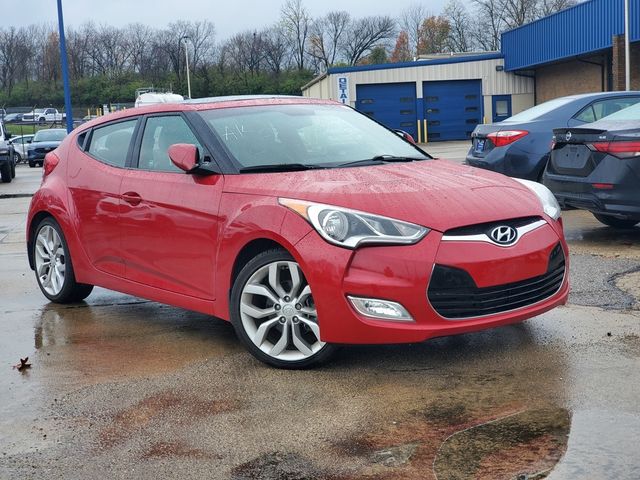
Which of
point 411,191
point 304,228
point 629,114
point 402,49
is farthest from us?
point 402,49

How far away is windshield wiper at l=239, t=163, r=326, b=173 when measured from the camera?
519 centimetres

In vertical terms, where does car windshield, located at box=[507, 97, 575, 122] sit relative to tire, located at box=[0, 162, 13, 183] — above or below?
above

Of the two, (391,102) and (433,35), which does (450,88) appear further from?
(433,35)

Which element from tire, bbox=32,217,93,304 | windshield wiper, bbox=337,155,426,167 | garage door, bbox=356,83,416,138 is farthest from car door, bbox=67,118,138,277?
garage door, bbox=356,83,416,138

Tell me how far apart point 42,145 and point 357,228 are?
113 feet

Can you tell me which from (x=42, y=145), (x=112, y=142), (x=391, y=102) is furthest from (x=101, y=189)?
(x=391, y=102)

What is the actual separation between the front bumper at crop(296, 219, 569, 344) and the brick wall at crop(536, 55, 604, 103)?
33.6 metres

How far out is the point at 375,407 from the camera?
4164 millimetres

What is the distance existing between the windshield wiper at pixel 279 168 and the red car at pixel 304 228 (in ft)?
0.04

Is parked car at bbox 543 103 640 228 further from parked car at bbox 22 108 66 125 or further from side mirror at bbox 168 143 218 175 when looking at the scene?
parked car at bbox 22 108 66 125

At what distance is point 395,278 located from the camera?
4398 mm

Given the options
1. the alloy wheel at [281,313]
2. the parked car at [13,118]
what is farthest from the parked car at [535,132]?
the parked car at [13,118]

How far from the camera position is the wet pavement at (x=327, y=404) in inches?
138

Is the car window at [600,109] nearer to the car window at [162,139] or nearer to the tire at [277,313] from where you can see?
the car window at [162,139]
